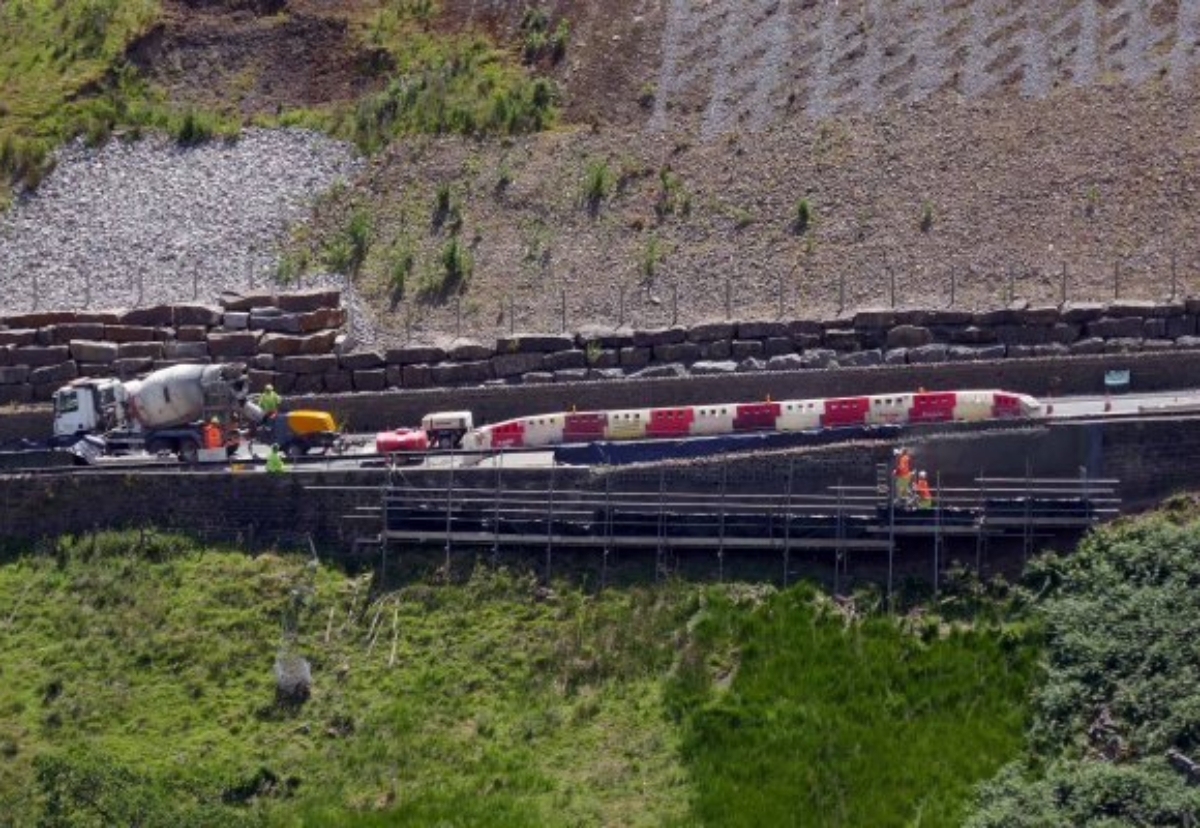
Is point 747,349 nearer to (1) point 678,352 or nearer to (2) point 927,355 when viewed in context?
(1) point 678,352

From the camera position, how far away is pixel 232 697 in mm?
46219

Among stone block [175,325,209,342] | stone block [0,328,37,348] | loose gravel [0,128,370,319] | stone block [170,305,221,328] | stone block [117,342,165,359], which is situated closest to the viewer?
stone block [117,342,165,359]

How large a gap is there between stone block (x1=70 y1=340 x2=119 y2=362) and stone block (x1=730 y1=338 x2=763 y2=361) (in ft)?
31.5

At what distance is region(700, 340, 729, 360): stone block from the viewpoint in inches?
2095

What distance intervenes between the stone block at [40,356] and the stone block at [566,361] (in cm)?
757

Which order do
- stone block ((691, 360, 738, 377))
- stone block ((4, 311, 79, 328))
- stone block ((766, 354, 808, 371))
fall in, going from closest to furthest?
stone block ((691, 360, 738, 377)), stone block ((766, 354, 808, 371)), stone block ((4, 311, 79, 328))

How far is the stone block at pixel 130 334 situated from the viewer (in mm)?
55438

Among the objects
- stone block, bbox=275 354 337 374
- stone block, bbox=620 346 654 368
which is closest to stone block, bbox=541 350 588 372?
stone block, bbox=620 346 654 368

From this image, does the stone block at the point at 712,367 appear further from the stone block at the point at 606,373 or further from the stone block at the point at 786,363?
the stone block at the point at 606,373

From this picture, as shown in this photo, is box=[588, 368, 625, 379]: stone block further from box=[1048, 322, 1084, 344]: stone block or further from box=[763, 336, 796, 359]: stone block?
box=[1048, 322, 1084, 344]: stone block

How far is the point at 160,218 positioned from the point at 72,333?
5.40 metres

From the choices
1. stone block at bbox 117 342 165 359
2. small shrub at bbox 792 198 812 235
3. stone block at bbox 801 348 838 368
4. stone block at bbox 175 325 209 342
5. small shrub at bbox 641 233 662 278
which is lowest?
stone block at bbox 117 342 165 359

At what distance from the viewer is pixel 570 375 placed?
5319 cm

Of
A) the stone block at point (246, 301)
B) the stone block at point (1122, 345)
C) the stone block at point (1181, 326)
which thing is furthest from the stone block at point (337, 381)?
the stone block at point (1181, 326)
